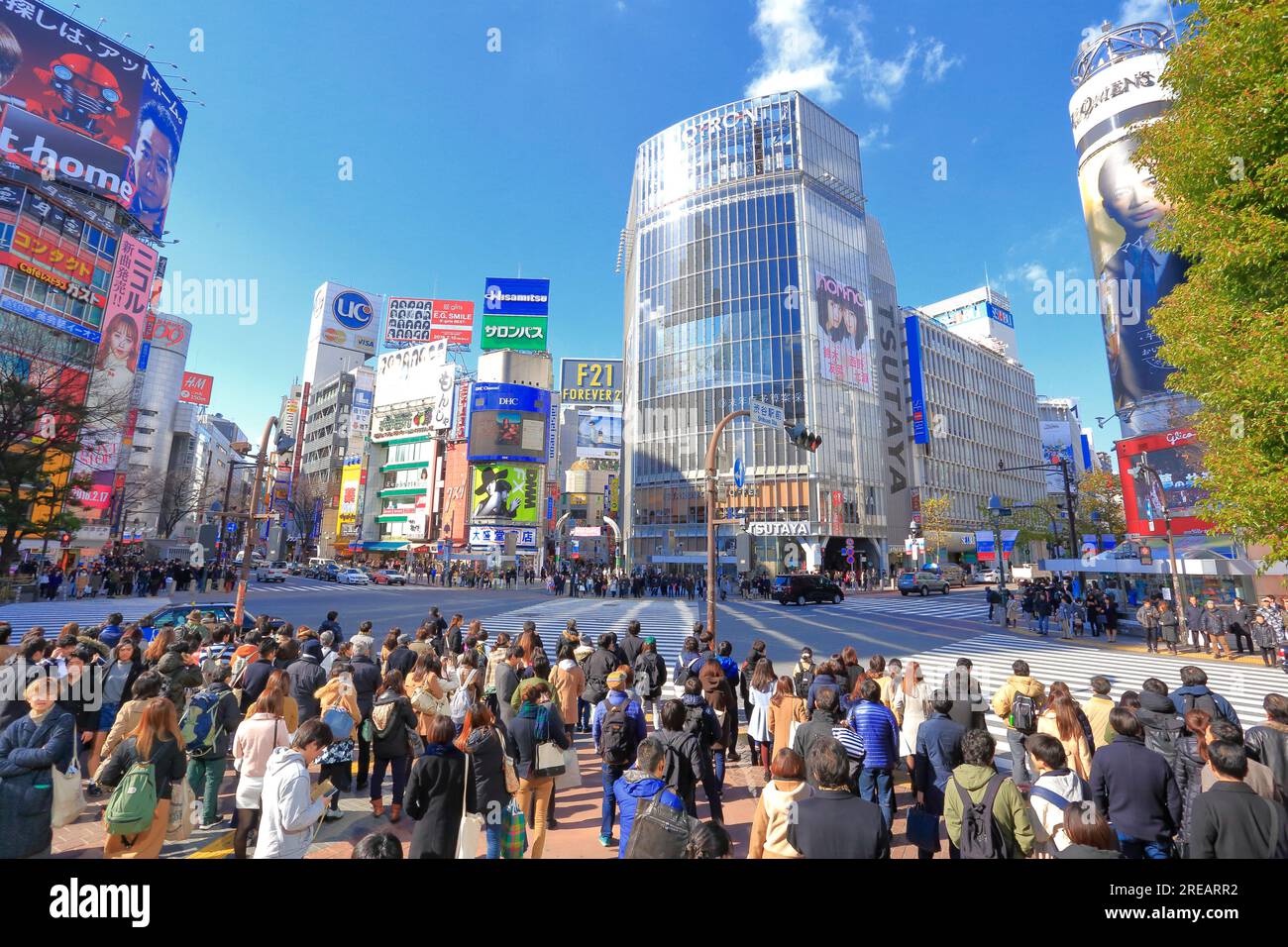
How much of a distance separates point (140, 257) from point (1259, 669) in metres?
67.9

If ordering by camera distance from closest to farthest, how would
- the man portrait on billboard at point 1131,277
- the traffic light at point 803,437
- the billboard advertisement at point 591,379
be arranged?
the traffic light at point 803,437, the man portrait on billboard at point 1131,277, the billboard advertisement at point 591,379

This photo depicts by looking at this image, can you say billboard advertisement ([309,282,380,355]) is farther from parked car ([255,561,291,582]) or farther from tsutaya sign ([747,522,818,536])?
tsutaya sign ([747,522,818,536])

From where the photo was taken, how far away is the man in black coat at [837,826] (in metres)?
2.91

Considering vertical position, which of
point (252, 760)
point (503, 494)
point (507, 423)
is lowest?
point (252, 760)

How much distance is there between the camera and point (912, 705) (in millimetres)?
6473

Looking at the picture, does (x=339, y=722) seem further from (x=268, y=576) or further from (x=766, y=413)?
(x=268, y=576)

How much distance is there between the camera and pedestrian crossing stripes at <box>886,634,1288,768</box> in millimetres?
11867

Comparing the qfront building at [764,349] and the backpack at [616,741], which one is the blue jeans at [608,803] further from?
the qfront building at [764,349]

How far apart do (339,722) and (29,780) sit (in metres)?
2.11

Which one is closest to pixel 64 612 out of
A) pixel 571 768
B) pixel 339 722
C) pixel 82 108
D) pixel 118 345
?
pixel 339 722

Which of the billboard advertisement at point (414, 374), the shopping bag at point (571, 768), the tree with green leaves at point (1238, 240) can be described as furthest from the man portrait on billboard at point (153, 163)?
the tree with green leaves at point (1238, 240)

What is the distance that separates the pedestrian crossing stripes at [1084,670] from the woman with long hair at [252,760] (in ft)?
32.8

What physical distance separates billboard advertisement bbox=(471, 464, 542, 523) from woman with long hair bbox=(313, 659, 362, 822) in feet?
184
